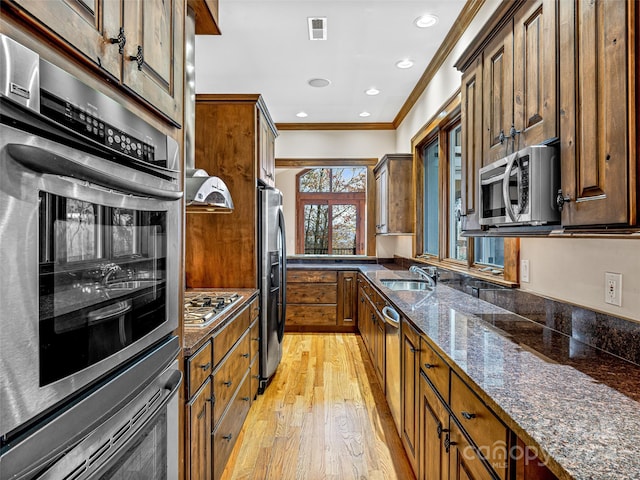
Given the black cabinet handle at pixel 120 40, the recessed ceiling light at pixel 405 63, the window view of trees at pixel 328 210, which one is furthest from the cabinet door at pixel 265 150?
the window view of trees at pixel 328 210

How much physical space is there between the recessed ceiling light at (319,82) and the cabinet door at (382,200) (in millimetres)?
1288

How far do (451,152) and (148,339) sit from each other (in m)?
3.29

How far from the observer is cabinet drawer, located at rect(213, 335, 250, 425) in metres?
1.86

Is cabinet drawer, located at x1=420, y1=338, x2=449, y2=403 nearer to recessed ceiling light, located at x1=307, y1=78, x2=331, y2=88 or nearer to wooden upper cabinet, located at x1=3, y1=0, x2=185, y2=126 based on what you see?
wooden upper cabinet, located at x1=3, y1=0, x2=185, y2=126

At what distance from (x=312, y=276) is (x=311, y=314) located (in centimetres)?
50

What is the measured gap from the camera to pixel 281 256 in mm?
3502

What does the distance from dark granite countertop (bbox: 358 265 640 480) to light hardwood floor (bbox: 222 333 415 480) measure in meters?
0.96

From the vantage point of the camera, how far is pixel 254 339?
113 inches

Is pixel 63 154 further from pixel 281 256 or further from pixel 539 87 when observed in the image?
pixel 281 256

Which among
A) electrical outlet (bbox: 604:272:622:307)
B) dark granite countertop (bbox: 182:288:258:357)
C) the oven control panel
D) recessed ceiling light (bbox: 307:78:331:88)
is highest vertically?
recessed ceiling light (bbox: 307:78:331:88)

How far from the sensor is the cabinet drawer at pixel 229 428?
188cm

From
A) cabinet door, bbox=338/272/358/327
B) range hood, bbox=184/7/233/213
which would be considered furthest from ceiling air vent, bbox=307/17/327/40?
cabinet door, bbox=338/272/358/327

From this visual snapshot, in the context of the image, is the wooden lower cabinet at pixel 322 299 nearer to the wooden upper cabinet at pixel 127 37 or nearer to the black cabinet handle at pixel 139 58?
the wooden upper cabinet at pixel 127 37

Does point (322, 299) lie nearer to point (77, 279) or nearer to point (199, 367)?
point (199, 367)
